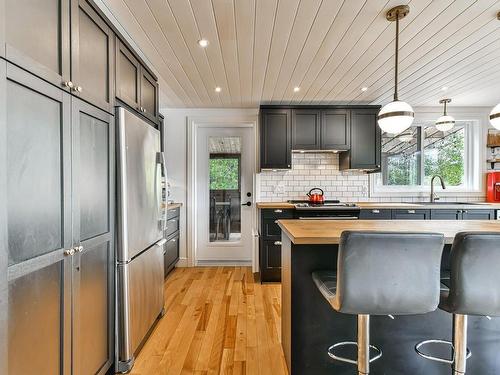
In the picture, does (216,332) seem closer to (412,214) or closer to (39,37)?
(39,37)

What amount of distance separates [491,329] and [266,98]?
3.13m

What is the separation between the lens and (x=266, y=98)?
3.77 metres

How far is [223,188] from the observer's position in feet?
14.4

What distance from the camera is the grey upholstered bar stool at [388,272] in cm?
122

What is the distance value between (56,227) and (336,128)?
11.5ft

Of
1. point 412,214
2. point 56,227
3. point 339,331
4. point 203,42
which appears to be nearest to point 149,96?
point 203,42

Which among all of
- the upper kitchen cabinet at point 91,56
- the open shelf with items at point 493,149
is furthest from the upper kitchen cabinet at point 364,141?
the upper kitchen cabinet at point 91,56

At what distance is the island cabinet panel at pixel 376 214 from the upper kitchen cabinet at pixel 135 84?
9.02 feet

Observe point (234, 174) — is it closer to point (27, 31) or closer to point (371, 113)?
point (371, 113)

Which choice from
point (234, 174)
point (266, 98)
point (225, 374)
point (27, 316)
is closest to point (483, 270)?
point (225, 374)

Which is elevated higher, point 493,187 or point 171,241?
point 493,187

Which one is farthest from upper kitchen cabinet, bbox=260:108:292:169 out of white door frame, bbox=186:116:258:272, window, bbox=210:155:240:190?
window, bbox=210:155:240:190

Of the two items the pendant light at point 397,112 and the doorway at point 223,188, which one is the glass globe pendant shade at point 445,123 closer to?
the pendant light at point 397,112

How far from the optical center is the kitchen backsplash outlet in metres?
4.32
